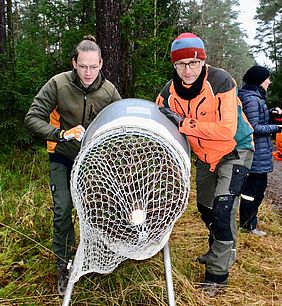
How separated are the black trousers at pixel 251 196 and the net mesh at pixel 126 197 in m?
2.32

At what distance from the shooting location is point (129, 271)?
9.78 ft

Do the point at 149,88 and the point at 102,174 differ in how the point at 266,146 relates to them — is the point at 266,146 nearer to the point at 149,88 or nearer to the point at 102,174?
the point at 102,174

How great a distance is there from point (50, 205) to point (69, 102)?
178cm

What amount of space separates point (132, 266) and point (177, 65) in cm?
142

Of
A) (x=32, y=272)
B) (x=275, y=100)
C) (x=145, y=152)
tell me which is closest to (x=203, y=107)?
(x=145, y=152)

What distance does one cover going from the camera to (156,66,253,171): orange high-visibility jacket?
258cm

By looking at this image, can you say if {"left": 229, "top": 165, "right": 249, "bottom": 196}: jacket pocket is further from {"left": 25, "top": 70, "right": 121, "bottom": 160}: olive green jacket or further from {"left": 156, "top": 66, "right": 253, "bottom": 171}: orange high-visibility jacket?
{"left": 25, "top": 70, "right": 121, "bottom": 160}: olive green jacket

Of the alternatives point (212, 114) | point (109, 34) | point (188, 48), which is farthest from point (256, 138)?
point (109, 34)

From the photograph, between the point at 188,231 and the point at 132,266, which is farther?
the point at 188,231

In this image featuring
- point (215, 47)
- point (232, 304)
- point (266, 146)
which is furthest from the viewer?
point (215, 47)

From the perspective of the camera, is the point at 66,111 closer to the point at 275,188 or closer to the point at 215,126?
the point at 215,126

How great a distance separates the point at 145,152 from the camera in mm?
2207

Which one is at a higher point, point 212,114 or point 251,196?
point 212,114

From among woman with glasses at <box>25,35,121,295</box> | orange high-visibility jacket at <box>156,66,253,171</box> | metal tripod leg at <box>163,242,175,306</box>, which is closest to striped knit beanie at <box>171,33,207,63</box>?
orange high-visibility jacket at <box>156,66,253,171</box>
